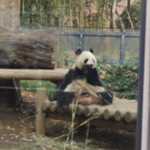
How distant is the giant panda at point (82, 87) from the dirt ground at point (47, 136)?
0.16 metres

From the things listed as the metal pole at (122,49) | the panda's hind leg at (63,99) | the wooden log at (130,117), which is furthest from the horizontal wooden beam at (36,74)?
the wooden log at (130,117)

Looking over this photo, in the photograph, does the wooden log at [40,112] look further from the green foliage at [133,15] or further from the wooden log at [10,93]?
the green foliage at [133,15]

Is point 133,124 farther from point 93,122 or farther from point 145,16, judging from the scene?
point 145,16

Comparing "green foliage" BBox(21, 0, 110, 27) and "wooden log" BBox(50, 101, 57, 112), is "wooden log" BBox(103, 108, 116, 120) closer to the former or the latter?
"wooden log" BBox(50, 101, 57, 112)

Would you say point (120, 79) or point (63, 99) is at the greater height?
point (120, 79)

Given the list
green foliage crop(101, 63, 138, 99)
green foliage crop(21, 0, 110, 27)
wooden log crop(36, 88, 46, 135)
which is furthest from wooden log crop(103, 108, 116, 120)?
green foliage crop(21, 0, 110, 27)

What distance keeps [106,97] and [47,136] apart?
1.57 feet

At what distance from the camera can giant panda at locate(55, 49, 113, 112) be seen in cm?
236

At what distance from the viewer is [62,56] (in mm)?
2402

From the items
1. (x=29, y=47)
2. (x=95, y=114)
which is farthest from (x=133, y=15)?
(x=29, y=47)

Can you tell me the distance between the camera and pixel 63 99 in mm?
2439

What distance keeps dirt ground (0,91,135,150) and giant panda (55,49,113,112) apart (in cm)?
16

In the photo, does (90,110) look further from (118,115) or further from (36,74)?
(36,74)

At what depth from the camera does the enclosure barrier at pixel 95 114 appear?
7.59 ft
